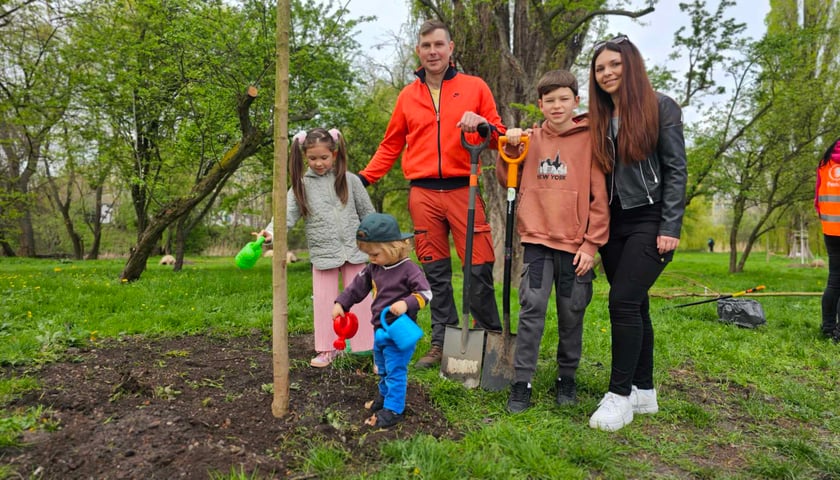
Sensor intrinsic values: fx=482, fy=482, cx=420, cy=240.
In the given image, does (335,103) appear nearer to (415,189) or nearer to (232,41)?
(232,41)

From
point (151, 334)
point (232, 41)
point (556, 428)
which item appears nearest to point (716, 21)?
point (232, 41)

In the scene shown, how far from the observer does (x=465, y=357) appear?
338 centimetres

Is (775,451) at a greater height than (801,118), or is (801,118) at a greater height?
(801,118)

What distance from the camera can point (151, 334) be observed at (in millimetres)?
4602

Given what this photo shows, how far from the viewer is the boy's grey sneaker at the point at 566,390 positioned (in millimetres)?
3131

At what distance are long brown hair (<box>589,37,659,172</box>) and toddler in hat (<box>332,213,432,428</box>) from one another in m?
1.31

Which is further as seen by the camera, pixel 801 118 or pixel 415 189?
pixel 801 118

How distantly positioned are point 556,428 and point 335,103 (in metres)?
11.7

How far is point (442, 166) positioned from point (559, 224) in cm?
107

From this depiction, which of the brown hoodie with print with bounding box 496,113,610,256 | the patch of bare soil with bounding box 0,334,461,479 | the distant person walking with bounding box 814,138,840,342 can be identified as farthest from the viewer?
the distant person walking with bounding box 814,138,840,342

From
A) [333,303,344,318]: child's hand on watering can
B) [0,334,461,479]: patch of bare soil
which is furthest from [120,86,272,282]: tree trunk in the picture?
[333,303,344,318]: child's hand on watering can

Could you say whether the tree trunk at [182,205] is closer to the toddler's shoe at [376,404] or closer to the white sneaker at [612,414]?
the toddler's shoe at [376,404]

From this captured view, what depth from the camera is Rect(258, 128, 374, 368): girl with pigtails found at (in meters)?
3.54

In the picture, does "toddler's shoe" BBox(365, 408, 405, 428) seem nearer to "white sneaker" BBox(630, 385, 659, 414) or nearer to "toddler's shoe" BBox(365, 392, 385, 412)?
"toddler's shoe" BBox(365, 392, 385, 412)
